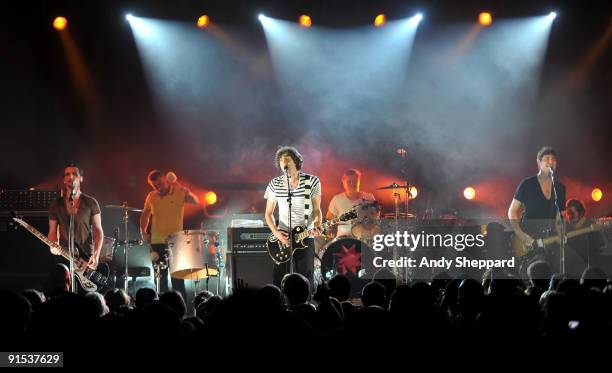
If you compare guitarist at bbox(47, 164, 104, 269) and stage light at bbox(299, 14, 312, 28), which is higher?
stage light at bbox(299, 14, 312, 28)

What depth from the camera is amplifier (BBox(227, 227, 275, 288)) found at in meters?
10.6

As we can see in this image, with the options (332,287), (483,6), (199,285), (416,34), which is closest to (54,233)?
(199,285)

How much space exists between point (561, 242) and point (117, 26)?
10.5 metres

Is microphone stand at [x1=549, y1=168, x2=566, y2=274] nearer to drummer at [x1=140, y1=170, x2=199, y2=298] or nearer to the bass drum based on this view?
the bass drum

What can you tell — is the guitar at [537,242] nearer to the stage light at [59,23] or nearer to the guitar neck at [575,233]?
the guitar neck at [575,233]

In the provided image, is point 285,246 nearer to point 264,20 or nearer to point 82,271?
point 82,271

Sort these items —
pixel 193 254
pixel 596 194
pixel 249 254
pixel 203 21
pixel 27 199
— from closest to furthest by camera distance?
pixel 193 254
pixel 249 254
pixel 27 199
pixel 203 21
pixel 596 194

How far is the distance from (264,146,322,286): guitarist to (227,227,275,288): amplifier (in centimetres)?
113

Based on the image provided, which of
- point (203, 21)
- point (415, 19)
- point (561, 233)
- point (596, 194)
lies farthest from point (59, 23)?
point (596, 194)

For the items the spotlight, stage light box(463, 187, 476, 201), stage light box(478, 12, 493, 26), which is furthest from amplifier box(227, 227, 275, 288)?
stage light box(478, 12, 493, 26)

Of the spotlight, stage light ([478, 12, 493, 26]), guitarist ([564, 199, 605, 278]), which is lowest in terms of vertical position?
guitarist ([564, 199, 605, 278])

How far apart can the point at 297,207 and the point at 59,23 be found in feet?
26.8

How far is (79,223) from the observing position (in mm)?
10188

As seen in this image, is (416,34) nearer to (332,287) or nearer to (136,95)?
(136,95)
